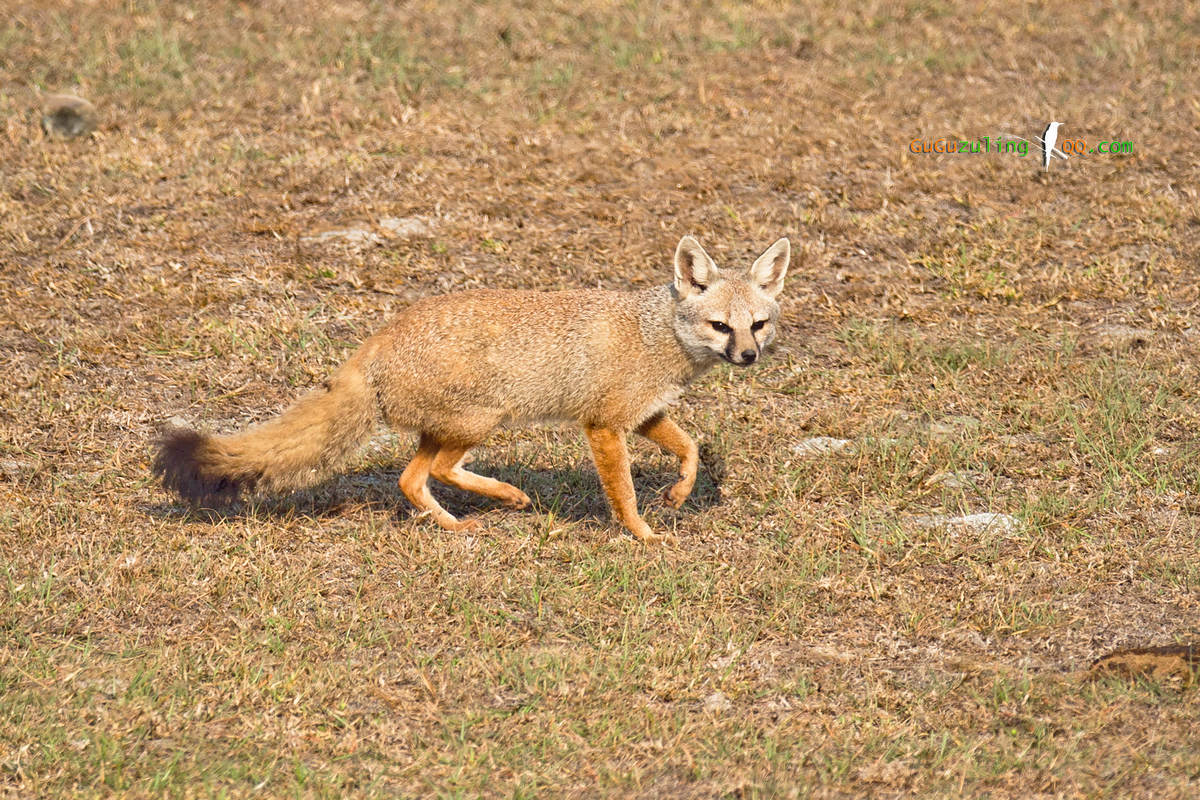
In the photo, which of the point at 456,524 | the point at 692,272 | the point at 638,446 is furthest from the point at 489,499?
the point at 692,272

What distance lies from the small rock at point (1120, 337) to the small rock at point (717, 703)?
16.1 feet

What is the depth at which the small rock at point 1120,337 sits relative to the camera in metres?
9.03

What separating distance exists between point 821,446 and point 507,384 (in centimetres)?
214

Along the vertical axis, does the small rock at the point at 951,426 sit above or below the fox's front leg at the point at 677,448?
below

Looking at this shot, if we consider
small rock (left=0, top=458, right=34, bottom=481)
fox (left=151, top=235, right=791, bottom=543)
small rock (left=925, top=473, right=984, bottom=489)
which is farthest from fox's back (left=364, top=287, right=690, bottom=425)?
small rock (left=0, top=458, right=34, bottom=481)

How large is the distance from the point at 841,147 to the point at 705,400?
165 inches

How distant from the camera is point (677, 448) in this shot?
726 cm

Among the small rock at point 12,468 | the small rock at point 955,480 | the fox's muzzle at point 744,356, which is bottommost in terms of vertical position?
the small rock at point 955,480

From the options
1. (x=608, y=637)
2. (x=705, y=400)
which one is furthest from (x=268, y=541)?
(x=705, y=400)

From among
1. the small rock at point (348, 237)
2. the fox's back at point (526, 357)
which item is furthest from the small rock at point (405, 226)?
the fox's back at point (526, 357)

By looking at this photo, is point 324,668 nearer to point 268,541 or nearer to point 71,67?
point 268,541

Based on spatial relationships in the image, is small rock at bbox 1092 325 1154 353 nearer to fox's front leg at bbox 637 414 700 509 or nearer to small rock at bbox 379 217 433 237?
fox's front leg at bbox 637 414 700 509

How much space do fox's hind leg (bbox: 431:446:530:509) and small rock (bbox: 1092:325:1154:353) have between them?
4385 millimetres

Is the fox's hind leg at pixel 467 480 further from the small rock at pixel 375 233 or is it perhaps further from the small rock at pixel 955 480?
the small rock at pixel 375 233
